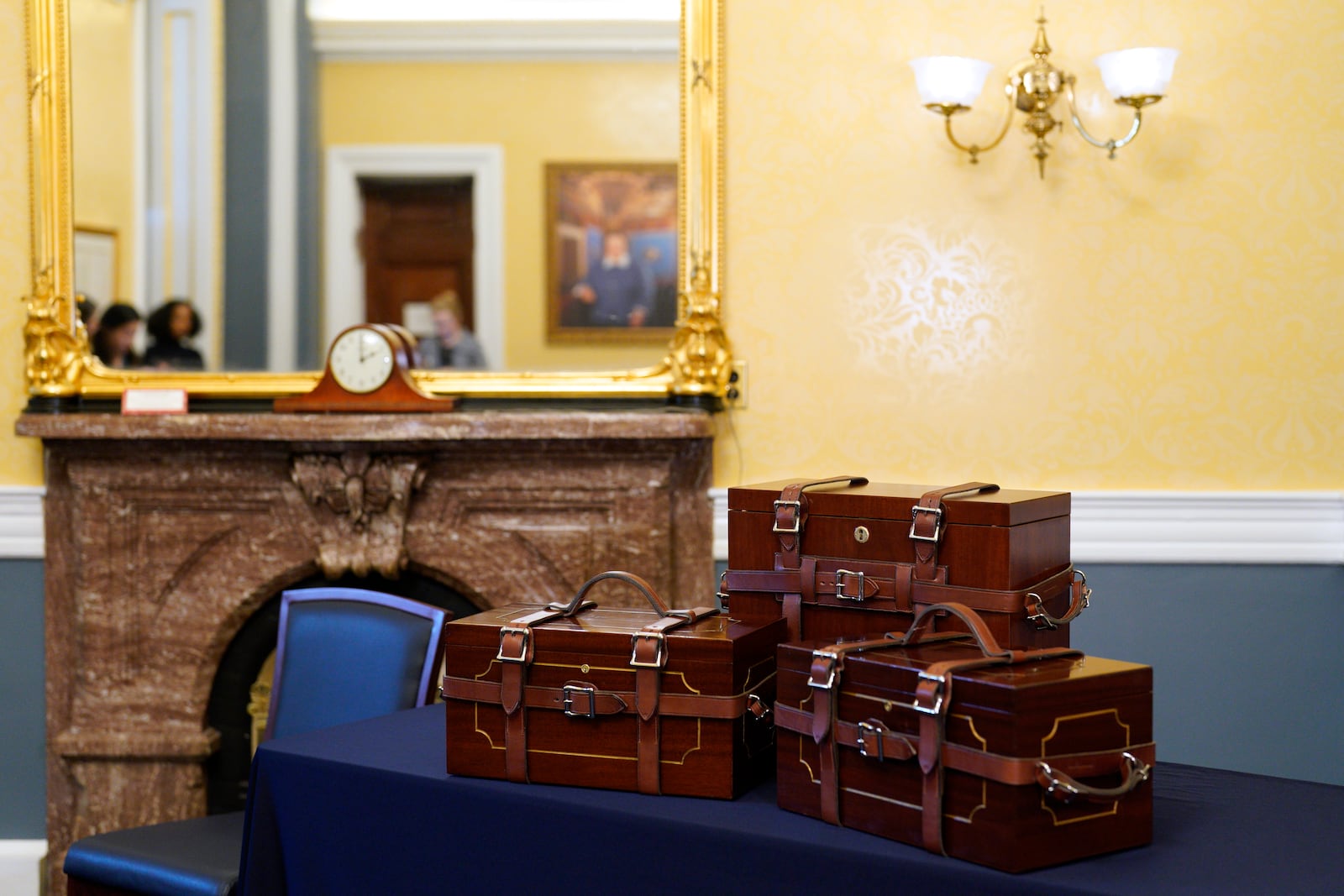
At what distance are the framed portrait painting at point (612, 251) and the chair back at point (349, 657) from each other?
3.53 ft

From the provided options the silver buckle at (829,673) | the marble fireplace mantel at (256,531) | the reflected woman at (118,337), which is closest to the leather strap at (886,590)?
the silver buckle at (829,673)

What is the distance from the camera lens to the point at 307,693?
2.63 meters

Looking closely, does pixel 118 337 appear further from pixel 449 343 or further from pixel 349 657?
pixel 349 657

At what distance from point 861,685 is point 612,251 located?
2.14m

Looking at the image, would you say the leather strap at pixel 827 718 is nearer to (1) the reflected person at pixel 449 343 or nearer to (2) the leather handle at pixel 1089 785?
(2) the leather handle at pixel 1089 785

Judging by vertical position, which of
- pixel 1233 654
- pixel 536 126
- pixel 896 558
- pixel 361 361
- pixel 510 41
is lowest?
pixel 1233 654

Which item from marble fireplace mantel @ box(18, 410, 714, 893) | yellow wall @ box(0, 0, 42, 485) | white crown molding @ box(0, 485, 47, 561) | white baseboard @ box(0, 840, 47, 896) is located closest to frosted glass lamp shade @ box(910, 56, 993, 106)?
marble fireplace mantel @ box(18, 410, 714, 893)

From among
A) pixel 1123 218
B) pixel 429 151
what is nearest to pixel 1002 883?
pixel 1123 218

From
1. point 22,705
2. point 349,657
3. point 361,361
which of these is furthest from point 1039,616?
point 22,705

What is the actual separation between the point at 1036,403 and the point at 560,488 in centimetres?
135

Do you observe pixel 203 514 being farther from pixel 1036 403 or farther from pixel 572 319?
pixel 1036 403

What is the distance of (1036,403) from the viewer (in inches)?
131

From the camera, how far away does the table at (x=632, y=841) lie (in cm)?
135

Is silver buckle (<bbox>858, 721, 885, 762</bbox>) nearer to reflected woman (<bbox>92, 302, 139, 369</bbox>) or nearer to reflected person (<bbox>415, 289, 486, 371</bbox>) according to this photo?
reflected person (<bbox>415, 289, 486, 371</bbox>)
